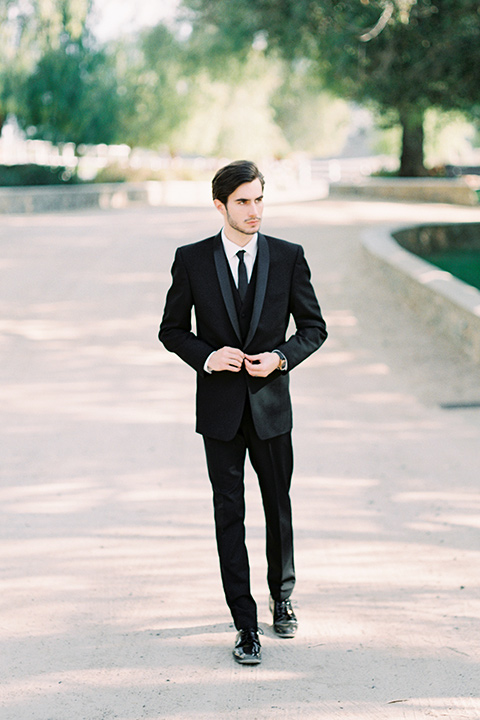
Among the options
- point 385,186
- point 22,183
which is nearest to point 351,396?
point 22,183

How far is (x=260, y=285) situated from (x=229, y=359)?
316mm

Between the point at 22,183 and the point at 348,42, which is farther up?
the point at 348,42

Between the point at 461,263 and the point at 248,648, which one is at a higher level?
the point at 248,648

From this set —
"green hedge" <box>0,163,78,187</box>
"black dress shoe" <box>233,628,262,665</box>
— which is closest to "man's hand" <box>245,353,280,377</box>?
"black dress shoe" <box>233,628,262,665</box>

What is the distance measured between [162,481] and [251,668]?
2490 millimetres

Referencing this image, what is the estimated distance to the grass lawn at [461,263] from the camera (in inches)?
608

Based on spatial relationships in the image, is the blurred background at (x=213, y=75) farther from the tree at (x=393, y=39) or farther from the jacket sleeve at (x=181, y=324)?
the jacket sleeve at (x=181, y=324)

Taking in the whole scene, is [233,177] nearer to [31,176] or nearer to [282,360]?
[282,360]

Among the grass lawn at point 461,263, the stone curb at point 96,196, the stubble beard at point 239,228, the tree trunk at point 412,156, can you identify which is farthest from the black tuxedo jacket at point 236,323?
the tree trunk at point 412,156

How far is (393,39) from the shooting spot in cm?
1441

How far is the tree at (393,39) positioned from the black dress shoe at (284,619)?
33.5ft

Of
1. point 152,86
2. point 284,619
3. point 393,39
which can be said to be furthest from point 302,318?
point 152,86

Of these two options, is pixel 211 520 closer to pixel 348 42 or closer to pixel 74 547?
pixel 74 547

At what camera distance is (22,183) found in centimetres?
2762
